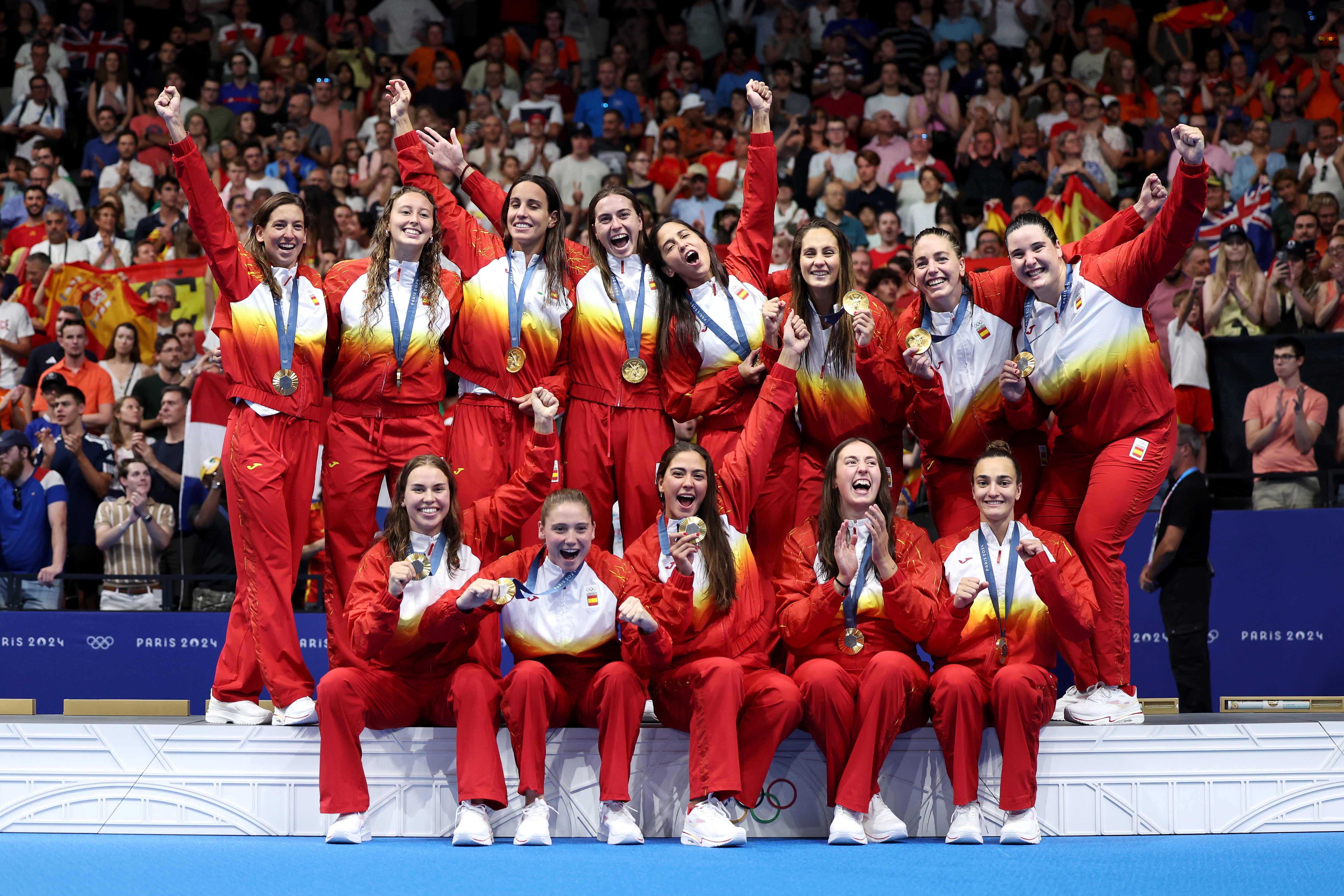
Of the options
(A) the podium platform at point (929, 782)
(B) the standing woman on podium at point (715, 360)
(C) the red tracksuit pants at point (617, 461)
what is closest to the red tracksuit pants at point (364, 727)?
(A) the podium platform at point (929, 782)

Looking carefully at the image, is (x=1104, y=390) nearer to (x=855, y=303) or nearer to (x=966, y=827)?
(x=855, y=303)

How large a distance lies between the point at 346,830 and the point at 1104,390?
3.40 meters

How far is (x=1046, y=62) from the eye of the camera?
1276 cm

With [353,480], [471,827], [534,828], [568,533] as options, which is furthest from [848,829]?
[353,480]

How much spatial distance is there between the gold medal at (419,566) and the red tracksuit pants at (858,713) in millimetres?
1460

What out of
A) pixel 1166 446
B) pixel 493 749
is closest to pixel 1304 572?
pixel 1166 446

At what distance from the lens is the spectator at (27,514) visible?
8.62 m

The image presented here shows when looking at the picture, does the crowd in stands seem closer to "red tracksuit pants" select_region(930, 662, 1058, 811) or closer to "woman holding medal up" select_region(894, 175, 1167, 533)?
"woman holding medal up" select_region(894, 175, 1167, 533)

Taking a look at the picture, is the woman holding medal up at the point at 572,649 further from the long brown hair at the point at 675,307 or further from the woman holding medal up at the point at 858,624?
the long brown hair at the point at 675,307

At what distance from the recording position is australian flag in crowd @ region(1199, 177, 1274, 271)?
1034 cm

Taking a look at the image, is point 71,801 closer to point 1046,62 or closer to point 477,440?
point 477,440

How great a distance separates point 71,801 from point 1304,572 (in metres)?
6.69

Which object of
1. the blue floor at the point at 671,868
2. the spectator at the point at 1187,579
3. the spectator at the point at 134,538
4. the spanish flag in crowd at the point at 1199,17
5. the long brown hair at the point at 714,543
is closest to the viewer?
the blue floor at the point at 671,868

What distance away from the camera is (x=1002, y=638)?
5297 millimetres
